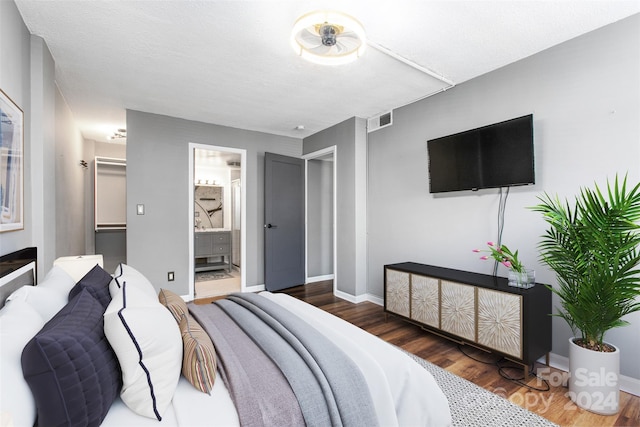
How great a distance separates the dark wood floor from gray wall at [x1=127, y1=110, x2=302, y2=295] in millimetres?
2300

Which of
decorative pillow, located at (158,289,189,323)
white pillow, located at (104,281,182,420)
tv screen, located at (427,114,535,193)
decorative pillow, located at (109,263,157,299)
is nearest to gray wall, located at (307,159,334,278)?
tv screen, located at (427,114,535,193)

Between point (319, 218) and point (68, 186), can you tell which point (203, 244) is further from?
point (68, 186)

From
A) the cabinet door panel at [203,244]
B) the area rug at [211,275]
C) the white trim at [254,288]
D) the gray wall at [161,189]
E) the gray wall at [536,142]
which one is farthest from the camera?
the cabinet door panel at [203,244]

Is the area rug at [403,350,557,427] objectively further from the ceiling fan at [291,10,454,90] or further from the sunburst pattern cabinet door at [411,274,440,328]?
the ceiling fan at [291,10,454,90]

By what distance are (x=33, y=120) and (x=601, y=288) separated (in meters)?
→ 3.99

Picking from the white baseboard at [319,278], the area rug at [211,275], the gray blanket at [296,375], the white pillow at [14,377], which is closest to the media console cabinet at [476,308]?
the gray blanket at [296,375]

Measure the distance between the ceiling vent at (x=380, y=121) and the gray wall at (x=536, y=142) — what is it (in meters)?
0.08

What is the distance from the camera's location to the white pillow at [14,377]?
30.8 inches

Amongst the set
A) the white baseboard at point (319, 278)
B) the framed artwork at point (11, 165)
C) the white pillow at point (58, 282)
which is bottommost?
the white baseboard at point (319, 278)

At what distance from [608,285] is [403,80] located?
2.38 metres

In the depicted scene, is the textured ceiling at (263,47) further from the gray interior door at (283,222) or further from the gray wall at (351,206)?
the gray interior door at (283,222)

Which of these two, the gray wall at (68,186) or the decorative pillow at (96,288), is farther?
the gray wall at (68,186)

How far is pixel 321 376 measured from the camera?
1.22 metres

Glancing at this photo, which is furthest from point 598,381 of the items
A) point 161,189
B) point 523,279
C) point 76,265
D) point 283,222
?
point 161,189
